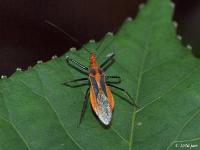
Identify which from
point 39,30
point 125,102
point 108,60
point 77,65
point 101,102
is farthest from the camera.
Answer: point 39,30

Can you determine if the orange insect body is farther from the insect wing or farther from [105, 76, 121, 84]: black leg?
[105, 76, 121, 84]: black leg

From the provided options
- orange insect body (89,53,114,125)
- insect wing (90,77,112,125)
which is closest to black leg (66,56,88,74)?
orange insect body (89,53,114,125)

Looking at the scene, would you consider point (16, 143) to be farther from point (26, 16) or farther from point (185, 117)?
point (26, 16)

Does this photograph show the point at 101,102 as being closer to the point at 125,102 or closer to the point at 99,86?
the point at 99,86

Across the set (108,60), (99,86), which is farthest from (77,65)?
(99,86)

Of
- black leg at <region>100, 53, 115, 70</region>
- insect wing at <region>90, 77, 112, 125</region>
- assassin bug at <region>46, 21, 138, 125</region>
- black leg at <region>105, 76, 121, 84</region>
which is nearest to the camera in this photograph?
insect wing at <region>90, 77, 112, 125</region>

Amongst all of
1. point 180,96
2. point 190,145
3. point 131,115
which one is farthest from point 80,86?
point 190,145
